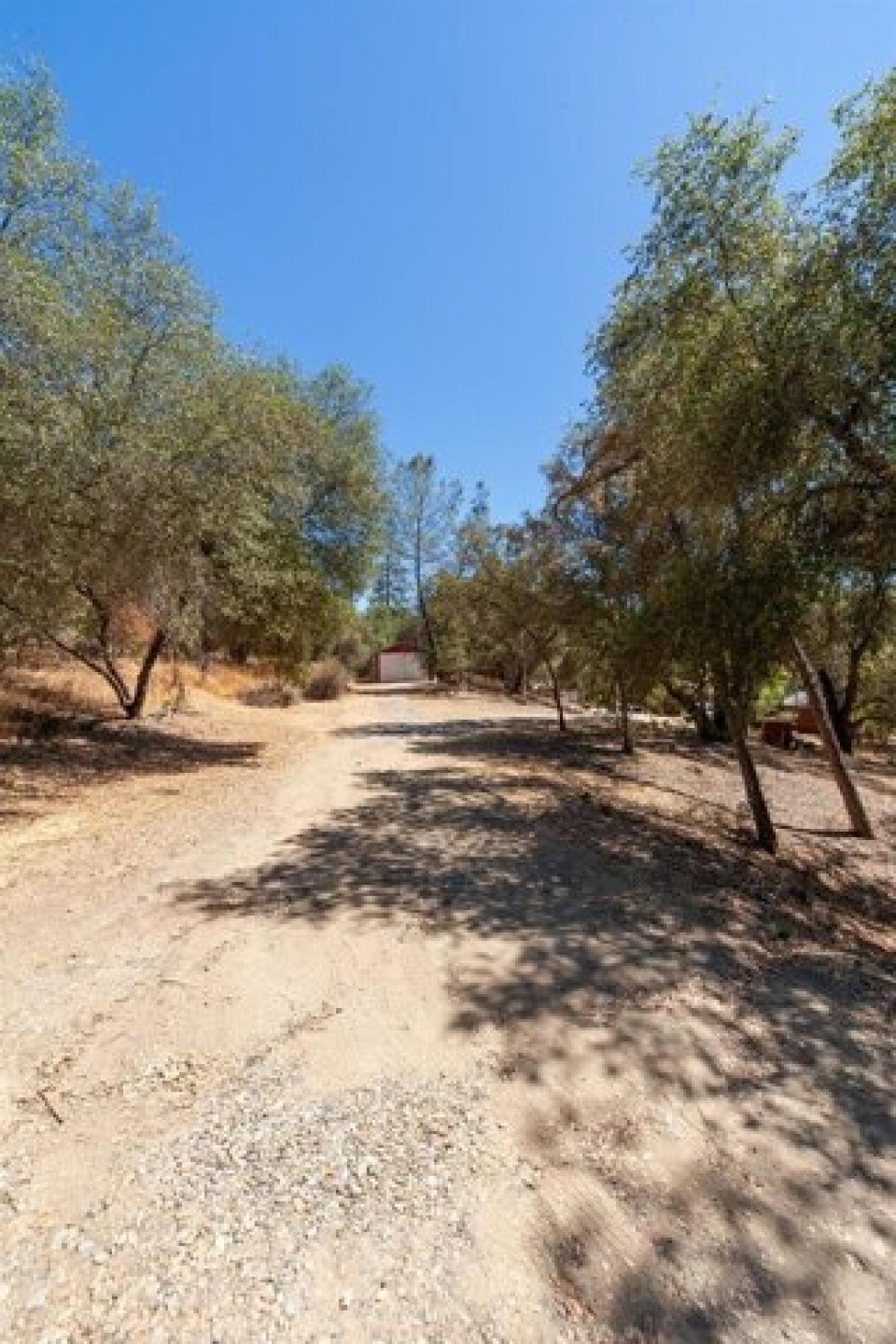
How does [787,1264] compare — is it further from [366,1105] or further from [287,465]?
[287,465]

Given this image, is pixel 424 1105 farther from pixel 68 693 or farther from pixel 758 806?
pixel 68 693

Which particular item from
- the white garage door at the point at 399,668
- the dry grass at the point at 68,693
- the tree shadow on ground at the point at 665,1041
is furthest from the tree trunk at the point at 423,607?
the tree shadow on ground at the point at 665,1041

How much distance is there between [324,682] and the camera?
30.1 metres

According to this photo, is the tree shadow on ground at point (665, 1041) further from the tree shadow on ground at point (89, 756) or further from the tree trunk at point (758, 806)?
the tree shadow on ground at point (89, 756)

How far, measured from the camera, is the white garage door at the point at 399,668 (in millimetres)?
50812

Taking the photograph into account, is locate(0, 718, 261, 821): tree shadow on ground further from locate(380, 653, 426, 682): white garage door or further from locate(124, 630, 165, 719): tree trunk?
locate(380, 653, 426, 682): white garage door

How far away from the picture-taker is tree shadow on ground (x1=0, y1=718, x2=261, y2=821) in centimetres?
859

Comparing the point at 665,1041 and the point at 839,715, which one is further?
the point at 839,715

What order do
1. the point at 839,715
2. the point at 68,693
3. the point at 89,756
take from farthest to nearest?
1. the point at 839,715
2. the point at 68,693
3. the point at 89,756

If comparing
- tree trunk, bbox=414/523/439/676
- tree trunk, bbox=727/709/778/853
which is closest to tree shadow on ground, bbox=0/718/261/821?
tree trunk, bbox=727/709/778/853

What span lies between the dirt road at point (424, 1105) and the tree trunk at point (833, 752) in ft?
13.1

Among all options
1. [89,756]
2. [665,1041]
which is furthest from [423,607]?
[665,1041]

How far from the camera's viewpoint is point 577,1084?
338 cm

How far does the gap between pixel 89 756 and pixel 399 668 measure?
4077cm
